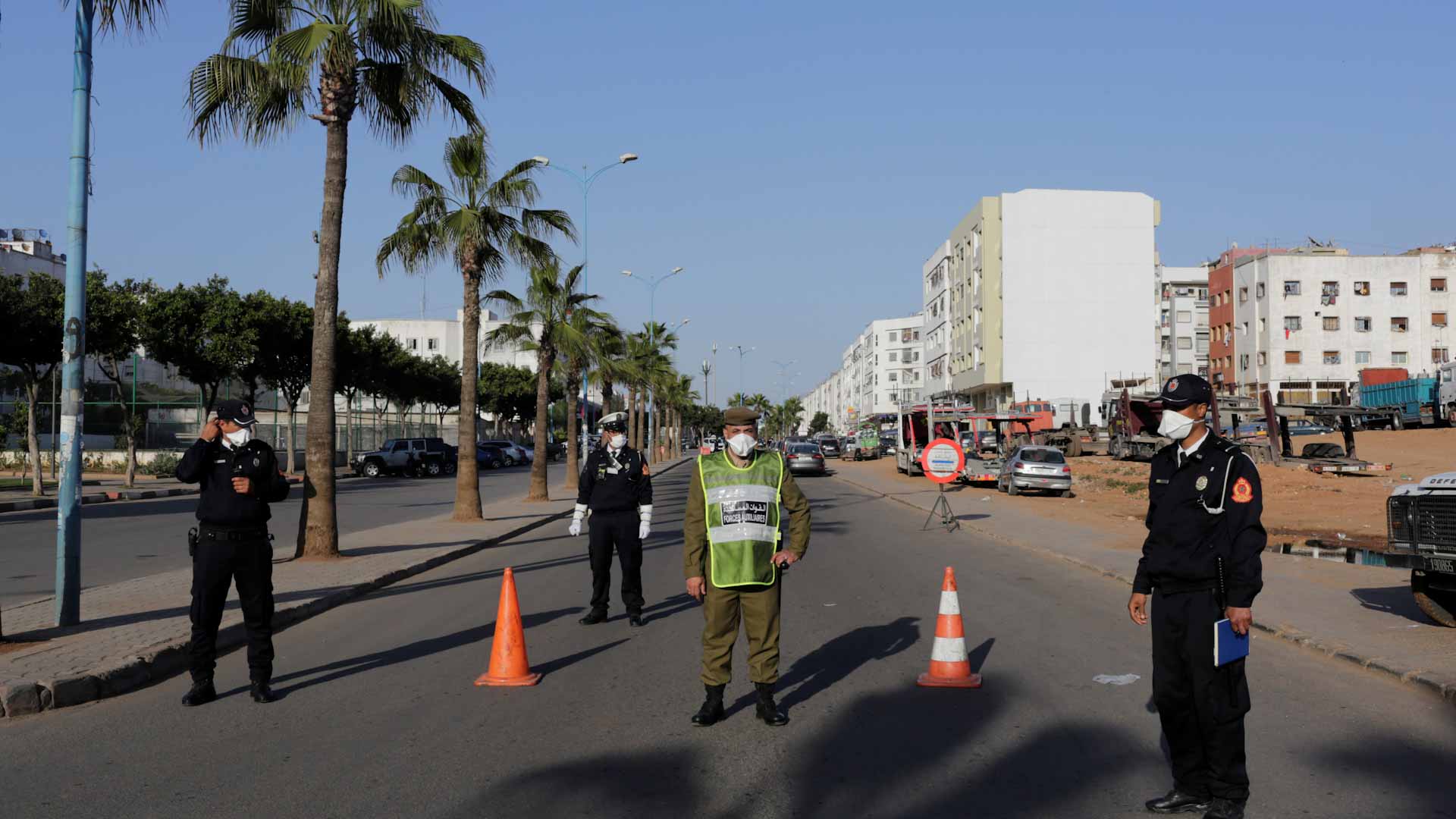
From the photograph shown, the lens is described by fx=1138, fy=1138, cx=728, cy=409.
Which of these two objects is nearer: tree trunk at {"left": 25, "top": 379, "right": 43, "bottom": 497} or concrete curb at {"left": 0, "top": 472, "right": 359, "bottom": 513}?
concrete curb at {"left": 0, "top": 472, "right": 359, "bottom": 513}

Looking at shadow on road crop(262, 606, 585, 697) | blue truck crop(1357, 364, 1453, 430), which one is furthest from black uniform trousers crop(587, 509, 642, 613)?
blue truck crop(1357, 364, 1453, 430)

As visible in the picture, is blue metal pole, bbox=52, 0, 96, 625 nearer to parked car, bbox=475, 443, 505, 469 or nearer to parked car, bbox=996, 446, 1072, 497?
parked car, bbox=996, 446, 1072, 497

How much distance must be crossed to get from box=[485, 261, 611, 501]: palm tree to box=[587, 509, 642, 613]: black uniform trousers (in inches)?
685

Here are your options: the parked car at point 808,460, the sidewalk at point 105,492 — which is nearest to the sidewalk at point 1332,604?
the sidewalk at point 105,492

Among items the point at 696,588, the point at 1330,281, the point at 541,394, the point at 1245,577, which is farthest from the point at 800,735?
the point at 1330,281

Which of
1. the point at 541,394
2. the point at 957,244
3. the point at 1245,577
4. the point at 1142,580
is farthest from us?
the point at 957,244

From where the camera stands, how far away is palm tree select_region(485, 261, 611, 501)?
2858 centimetres

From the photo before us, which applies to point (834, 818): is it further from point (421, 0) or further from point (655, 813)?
point (421, 0)

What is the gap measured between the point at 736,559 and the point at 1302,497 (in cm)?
2441

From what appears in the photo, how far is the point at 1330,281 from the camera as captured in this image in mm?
77250

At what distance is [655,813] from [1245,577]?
8.87ft

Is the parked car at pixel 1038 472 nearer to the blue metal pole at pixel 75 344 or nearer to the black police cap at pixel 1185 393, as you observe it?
the blue metal pole at pixel 75 344

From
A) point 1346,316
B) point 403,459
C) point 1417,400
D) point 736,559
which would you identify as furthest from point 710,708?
point 1346,316

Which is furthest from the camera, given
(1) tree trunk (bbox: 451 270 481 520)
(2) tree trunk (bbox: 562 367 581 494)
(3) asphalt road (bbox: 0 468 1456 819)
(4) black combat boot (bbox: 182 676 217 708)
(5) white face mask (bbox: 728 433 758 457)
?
(2) tree trunk (bbox: 562 367 581 494)
